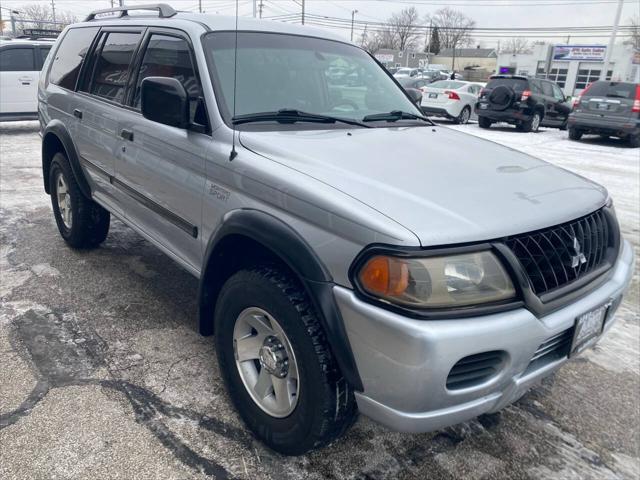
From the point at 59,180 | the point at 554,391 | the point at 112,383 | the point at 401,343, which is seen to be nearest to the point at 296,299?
the point at 401,343

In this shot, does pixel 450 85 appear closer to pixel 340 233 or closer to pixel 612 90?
pixel 612 90

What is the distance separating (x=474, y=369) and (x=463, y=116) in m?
16.4

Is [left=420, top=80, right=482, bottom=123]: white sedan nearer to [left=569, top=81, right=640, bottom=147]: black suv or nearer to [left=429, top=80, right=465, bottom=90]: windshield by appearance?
[left=429, top=80, right=465, bottom=90]: windshield

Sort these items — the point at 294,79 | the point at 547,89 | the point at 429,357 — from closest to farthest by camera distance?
1. the point at 429,357
2. the point at 294,79
3. the point at 547,89

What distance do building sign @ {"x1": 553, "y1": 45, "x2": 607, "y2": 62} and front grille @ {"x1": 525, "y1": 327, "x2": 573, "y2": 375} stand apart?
4876cm

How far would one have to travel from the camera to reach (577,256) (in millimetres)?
2186

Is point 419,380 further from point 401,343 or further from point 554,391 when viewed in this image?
point 554,391

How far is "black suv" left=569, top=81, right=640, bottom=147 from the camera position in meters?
13.3

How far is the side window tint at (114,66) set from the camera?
11.7 ft

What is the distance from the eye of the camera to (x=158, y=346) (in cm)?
324

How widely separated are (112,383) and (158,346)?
43cm

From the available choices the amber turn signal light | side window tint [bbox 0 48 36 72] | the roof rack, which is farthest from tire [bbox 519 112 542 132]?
the amber turn signal light

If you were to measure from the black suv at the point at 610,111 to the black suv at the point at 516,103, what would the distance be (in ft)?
5.18

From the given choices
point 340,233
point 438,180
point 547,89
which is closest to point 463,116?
point 547,89
